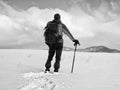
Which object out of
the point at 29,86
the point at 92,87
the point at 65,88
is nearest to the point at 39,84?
the point at 29,86

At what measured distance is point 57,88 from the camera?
361 cm

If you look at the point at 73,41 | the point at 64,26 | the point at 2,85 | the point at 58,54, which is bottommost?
the point at 2,85

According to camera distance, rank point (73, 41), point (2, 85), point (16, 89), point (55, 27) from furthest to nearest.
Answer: point (73, 41) → point (55, 27) → point (2, 85) → point (16, 89)

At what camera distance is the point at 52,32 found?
610 centimetres

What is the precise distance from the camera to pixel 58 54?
6316 mm

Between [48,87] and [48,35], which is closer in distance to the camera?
[48,87]

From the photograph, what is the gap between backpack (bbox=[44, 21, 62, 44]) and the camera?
6.09m

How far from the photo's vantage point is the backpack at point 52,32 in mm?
6090

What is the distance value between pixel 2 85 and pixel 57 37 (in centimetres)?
258

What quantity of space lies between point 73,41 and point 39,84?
9.75 ft

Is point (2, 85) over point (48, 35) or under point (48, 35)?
under

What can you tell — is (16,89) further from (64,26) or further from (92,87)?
(64,26)

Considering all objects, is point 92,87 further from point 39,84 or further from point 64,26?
point 64,26

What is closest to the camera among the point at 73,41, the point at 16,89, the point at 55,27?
the point at 16,89
